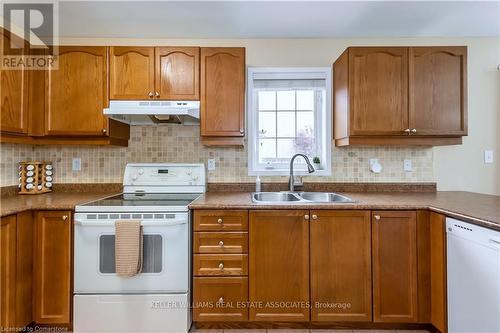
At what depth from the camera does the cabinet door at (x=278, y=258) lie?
1907 millimetres

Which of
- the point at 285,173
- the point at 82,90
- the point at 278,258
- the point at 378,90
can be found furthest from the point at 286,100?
the point at 82,90

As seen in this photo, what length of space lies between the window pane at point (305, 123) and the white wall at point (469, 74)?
45cm

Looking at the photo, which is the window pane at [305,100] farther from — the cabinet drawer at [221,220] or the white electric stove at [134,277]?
the white electric stove at [134,277]

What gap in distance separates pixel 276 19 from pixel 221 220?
5.25 feet

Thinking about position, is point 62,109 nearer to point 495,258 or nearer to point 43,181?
point 43,181

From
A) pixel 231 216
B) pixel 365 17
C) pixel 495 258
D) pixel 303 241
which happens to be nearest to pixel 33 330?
pixel 231 216

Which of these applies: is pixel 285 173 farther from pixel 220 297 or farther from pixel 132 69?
pixel 132 69

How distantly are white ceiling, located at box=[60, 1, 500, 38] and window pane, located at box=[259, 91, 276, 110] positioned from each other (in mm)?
496

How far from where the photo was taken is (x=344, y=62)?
2246mm

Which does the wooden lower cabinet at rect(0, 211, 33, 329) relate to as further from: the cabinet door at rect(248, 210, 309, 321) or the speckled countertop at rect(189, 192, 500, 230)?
the cabinet door at rect(248, 210, 309, 321)

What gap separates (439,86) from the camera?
2.14m

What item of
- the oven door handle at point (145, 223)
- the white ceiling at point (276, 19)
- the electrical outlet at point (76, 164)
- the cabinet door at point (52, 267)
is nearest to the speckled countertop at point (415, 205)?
the oven door handle at point (145, 223)

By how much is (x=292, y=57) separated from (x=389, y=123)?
102 centimetres

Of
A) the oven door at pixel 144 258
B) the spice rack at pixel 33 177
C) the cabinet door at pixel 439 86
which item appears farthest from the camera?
the spice rack at pixel 33 177
